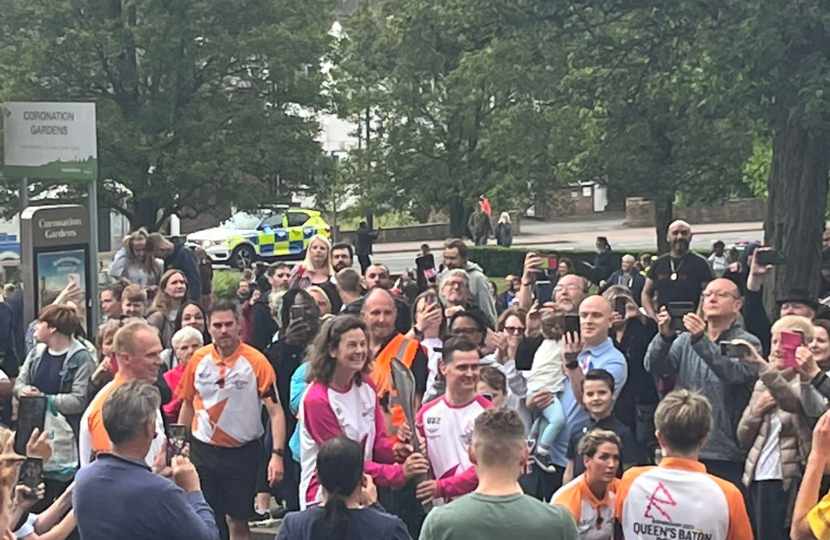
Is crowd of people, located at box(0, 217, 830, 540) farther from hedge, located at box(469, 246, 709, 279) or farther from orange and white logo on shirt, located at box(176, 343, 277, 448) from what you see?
hedge, located at box(469, 246, 709, 279)

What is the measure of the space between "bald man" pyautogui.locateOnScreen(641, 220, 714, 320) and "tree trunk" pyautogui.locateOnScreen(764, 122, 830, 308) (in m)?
4.25

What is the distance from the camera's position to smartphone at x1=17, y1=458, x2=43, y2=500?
5250mm

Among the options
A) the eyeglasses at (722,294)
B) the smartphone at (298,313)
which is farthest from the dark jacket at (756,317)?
the smartphone at (298,313)

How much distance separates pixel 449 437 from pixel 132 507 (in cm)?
228

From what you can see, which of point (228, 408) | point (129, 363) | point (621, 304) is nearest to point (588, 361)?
point (621, 304)

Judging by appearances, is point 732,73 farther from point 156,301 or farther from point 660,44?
point 156,301

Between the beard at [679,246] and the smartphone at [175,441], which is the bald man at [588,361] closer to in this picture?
the smartphone at [175,441]

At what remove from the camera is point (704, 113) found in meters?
16.4

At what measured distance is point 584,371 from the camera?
26.2 ft

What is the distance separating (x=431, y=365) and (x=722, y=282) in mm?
1831

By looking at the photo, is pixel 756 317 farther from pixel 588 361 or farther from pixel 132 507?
pixel 132 507

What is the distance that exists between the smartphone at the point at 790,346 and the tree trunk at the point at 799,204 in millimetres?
9381

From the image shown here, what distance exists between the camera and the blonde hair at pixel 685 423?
18.2 feet

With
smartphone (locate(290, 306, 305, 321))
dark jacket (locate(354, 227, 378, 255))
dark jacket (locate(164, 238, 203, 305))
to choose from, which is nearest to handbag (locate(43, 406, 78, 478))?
smartphone (locate(290, 306, 305, 321))
